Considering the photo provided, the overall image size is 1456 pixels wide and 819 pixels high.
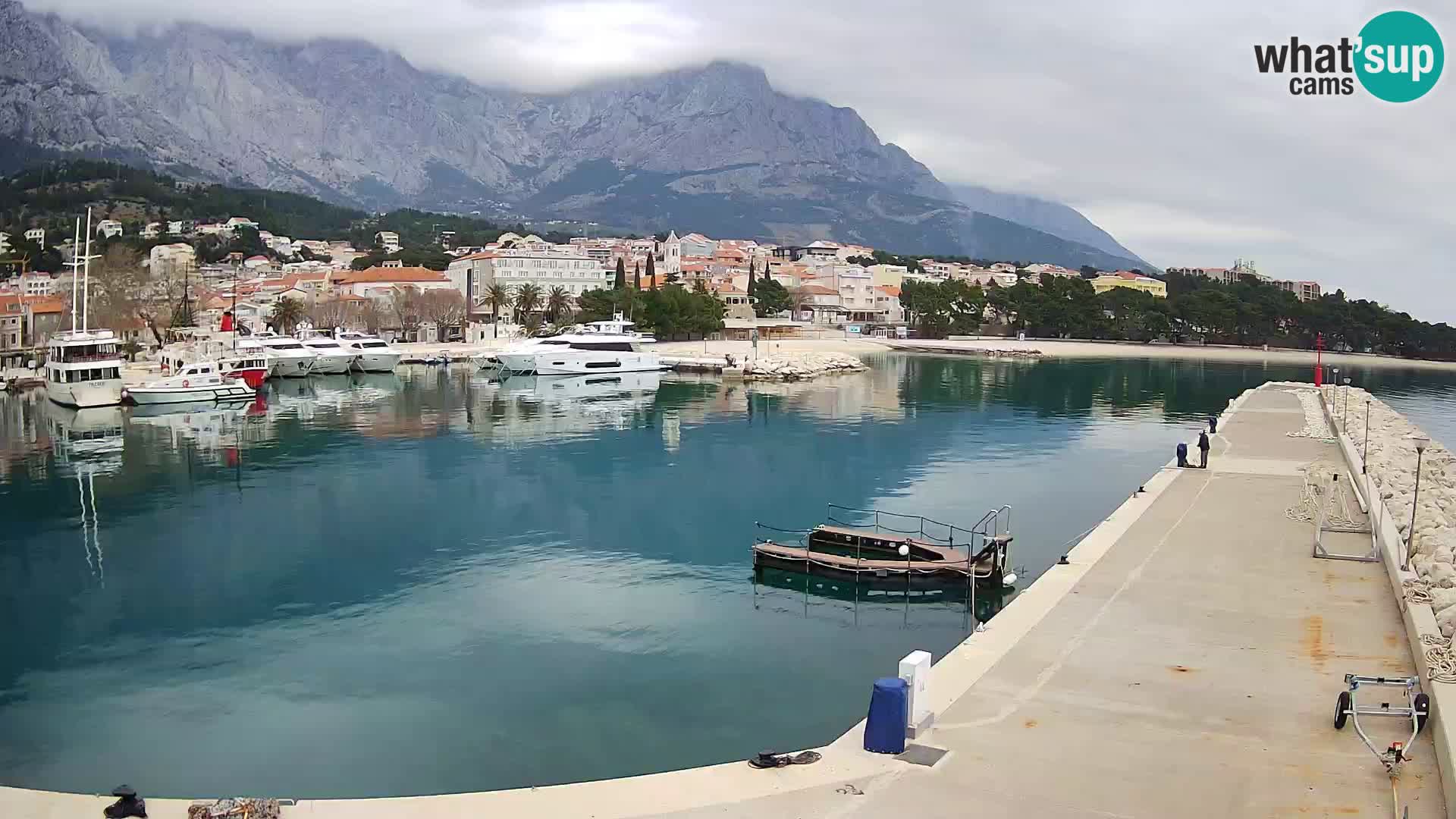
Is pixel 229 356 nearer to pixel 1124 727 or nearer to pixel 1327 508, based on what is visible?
pixel 1327 508

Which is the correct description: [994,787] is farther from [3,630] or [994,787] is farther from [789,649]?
[3,630]

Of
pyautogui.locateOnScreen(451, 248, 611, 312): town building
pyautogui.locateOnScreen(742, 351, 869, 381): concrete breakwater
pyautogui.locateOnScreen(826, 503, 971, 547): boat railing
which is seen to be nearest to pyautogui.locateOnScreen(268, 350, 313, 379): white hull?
pyautogui.locateOnScreen(742, 351, 869, 381): concrete breakwater

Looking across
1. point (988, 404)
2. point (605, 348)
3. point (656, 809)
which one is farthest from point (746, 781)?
point (605, 348)

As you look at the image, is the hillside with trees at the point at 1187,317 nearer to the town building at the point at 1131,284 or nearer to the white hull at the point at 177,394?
the town building at the point at 1131,284

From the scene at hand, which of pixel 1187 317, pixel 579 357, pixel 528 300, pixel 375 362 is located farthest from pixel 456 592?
pixel 1187 317

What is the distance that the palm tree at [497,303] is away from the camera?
95.9 m

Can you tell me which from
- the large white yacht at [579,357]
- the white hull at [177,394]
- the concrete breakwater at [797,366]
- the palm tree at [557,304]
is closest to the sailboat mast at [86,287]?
the white hull at [177,394]

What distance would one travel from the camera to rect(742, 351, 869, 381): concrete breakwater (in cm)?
6719

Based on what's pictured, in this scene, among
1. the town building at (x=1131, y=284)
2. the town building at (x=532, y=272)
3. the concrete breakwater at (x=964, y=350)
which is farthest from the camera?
the town building at (x=1131, y=284)

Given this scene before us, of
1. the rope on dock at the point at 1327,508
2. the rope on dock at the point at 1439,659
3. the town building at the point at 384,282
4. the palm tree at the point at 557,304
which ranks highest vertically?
the town building at the point at 384,282

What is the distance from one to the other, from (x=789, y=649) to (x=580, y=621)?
319 cm

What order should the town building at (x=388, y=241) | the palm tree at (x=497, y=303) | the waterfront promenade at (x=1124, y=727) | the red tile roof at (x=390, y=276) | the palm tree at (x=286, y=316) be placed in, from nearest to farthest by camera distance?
the waterfront promenade at (x=1124, y=727), the palm tree at (x=286, y=316), the palm tree at (x=497, y=303), the red tile roof at (x=390, y=276), the town building at (x=388, y=241)

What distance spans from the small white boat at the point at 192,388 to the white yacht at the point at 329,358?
56.2 ft

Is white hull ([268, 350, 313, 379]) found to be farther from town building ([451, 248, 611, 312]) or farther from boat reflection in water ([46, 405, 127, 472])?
town building ([451, 248, 611, 312])
